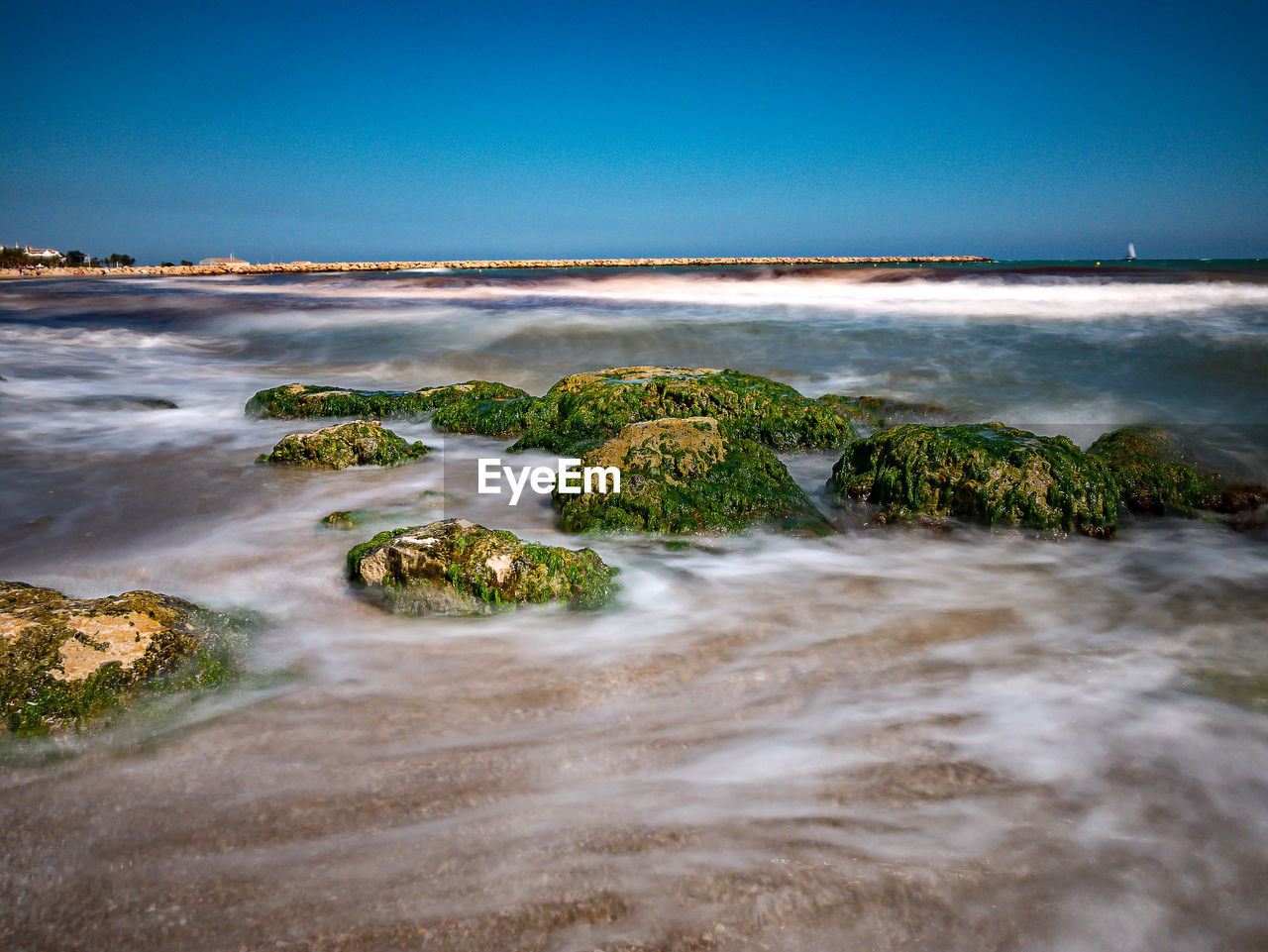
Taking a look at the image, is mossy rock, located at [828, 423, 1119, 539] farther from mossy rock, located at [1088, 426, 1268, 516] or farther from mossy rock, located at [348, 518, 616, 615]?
Result: mossy rock, located at [348, 518, 616, 615]

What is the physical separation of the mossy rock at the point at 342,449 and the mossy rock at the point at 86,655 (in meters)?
2.85

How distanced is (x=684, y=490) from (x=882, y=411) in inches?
149

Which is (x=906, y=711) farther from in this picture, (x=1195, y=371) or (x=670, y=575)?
(x=1195, y=371)

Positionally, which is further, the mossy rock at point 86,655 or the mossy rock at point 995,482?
the mossy rock at point 995,482

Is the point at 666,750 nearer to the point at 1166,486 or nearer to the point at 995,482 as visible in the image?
the point at 995,482

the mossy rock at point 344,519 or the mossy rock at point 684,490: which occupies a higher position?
the mossy rock at point 684,490

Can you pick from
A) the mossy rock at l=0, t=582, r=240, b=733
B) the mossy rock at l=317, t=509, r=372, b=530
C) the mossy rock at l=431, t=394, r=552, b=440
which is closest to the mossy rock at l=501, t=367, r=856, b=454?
the mossy rock at l=431, t=394, r=552, b=440

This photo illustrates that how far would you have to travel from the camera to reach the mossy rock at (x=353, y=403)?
726cm

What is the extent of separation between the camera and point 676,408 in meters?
5.64

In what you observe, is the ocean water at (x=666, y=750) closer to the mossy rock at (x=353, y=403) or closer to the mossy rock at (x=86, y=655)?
the mossy rock at (x=86, y=655)

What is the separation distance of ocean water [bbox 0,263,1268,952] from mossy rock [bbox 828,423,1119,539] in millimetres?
177

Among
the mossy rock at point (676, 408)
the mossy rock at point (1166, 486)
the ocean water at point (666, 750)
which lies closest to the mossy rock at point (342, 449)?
the ocean water at point (666, 750)

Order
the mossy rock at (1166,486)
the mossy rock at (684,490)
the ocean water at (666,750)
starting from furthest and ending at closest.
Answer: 1. the mossy rock at (1166,486)
2. the mossy rock at (684,490)
3. the ocean water at (666,750)

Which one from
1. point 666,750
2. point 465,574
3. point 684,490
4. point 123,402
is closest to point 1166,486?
point 684,490
